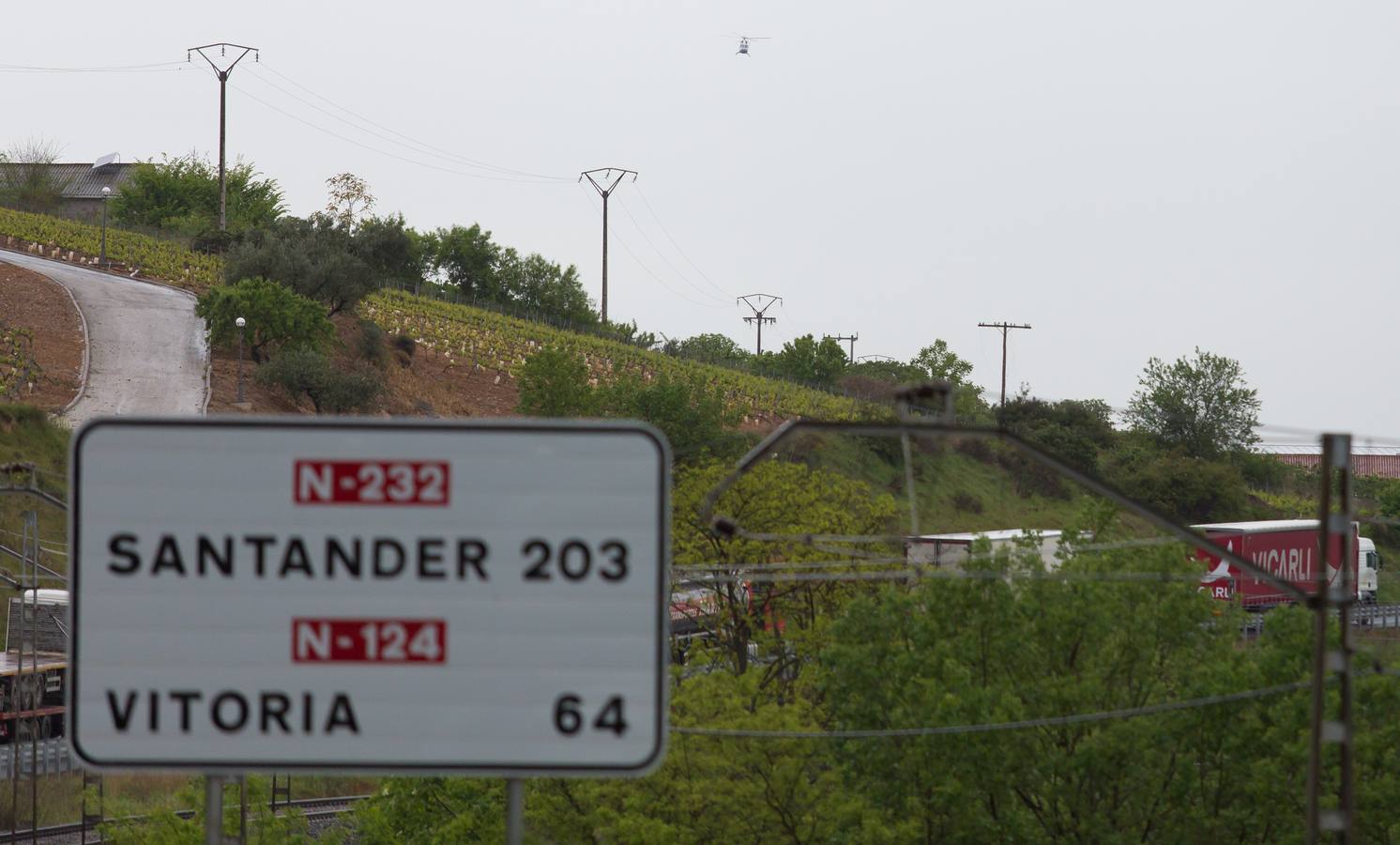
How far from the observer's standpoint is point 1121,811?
87.7 ft

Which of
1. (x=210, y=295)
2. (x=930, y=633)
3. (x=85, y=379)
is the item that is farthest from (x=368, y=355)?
(x=930, y=633)

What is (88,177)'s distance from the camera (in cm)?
15612

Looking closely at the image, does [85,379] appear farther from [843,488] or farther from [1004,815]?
[1004,815]

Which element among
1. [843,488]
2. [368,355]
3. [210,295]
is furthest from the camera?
[368,355]

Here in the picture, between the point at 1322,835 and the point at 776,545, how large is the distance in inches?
618

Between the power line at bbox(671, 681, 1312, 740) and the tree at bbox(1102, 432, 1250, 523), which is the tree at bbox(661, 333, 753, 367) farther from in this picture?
the power line at bbox(671, 681, 1312, 740)

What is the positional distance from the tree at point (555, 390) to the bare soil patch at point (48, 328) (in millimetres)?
19372

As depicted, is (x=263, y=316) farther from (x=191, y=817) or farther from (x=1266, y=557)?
(x=1266, y=557)

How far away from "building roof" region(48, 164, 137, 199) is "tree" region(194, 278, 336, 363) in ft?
279

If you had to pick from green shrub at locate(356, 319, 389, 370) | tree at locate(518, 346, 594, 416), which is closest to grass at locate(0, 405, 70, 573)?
tree at locate(518, 346, 594, 416)

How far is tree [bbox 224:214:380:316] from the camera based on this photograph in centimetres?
8006

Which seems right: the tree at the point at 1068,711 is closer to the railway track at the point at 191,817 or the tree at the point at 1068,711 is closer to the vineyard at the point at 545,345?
the railway track at the point at 191,817

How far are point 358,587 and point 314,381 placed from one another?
64961 millimetres

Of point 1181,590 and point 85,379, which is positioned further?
point 85,379
